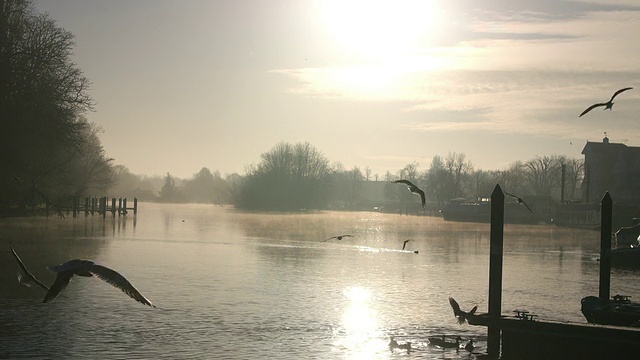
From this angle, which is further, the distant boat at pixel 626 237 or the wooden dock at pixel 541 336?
the distant boat at pixel 626 237

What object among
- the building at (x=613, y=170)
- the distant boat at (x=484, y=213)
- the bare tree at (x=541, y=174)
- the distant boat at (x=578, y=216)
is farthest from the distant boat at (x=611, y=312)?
the bare tree at (x=541, y=174)

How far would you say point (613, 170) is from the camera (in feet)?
404

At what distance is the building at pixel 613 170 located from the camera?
117m

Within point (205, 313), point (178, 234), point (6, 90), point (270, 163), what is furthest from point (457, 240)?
point (270, 163)

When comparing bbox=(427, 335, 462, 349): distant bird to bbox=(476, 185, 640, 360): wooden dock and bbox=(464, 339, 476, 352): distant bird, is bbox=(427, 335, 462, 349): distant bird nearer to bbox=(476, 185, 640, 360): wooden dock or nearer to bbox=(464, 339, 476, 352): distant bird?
bbox=(464, 339, 476, 352): distant bird

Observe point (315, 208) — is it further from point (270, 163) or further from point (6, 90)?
point (6, 90)

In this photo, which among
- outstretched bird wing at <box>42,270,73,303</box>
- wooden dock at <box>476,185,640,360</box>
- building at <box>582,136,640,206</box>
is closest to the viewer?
outstretched bird wing at <box>42,270,73,303</box>

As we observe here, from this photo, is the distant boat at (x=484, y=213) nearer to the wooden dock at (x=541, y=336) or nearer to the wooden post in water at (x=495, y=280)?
the wooden post in water at (x=495, y=280)

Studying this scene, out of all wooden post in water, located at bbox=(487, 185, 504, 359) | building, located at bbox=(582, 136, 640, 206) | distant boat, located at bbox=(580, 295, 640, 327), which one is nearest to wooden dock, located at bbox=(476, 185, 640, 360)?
wooden post in water, located at bbox=(487, 185, 504, 359)

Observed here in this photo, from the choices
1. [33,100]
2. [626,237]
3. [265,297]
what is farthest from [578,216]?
[265,297]

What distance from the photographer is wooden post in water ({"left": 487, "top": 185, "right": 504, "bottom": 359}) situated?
1723 centimetres

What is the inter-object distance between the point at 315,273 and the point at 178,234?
2784 cm

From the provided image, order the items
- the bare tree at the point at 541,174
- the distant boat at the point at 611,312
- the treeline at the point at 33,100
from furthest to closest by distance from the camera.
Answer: the bare tree at the point at 541,174
the treeline at the point at 33,100
the distant boat at the point at 611,312

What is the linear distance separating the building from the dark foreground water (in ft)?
235
